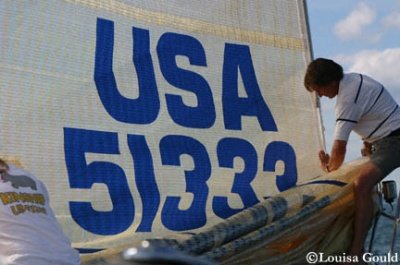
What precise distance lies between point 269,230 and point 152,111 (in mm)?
693

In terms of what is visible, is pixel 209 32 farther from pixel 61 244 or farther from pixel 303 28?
pixel 61 244

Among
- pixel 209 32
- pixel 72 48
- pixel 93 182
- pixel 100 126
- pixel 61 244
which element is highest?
pixel 209 32

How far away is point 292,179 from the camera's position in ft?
11.2

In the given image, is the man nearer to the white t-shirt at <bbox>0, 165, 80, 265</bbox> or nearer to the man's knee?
the man's knee

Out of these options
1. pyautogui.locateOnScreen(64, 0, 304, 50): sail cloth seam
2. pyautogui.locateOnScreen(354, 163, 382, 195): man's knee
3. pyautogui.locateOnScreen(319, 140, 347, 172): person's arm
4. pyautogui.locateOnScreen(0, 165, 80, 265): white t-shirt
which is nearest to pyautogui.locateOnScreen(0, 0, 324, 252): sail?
pyautogui.locateOnScreen(64, 0, 304, 50): sail cloth seam

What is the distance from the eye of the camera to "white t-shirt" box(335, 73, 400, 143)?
10.3ft

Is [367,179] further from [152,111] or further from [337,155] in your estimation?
[152,111]

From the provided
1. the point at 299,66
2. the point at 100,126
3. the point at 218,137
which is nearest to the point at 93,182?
the point at 100,126

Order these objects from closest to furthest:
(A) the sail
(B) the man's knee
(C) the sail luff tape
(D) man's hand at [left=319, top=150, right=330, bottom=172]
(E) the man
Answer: (C) the sail luff tape, (A) the sail, (B) the man's knee, (E) the man, (D) man's hand at [left=319, top=150, right=330, bottom=172]

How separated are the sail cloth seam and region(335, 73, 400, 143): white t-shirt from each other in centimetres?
51

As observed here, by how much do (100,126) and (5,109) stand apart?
0.37 meters

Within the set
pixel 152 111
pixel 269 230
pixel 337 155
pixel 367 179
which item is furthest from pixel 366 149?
pixel 152 111

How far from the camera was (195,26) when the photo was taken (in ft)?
10.8

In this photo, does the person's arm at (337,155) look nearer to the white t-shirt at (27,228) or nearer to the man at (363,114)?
the man at (363,114)
